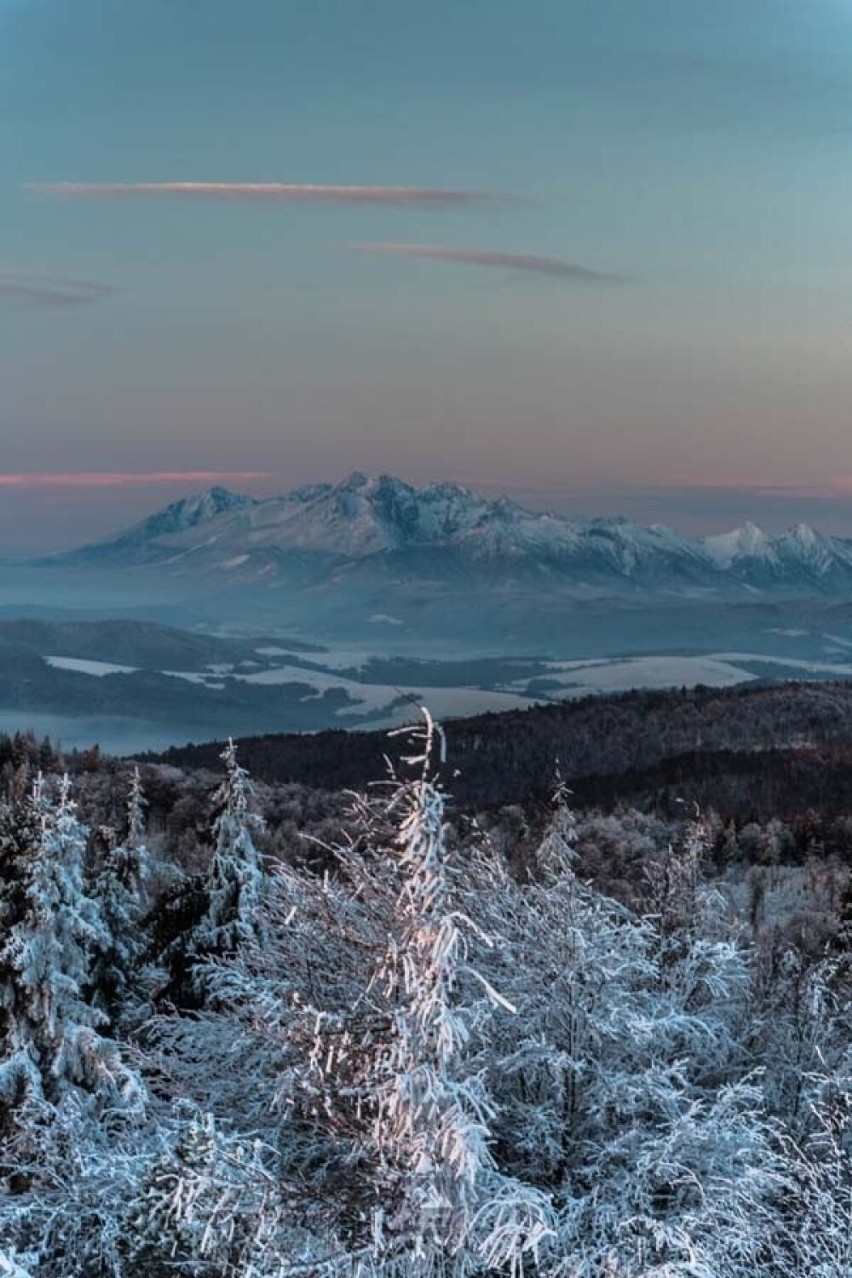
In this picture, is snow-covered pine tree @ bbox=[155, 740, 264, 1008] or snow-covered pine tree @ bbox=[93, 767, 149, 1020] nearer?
snow-covered pine tree @ bbox=[155, 740, 264, 1008]

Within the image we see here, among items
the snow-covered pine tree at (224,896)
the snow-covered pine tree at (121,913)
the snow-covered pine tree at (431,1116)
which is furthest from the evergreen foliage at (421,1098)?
the snow-covered pine tree at (121,913)

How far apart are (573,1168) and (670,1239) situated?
6.83 ft

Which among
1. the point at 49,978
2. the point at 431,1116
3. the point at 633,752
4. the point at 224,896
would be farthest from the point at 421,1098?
the point at 633,752

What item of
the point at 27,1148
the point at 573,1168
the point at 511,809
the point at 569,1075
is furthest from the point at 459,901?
the point at 511,809

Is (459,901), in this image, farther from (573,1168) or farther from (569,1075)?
(573,1168)

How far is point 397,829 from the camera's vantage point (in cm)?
1235

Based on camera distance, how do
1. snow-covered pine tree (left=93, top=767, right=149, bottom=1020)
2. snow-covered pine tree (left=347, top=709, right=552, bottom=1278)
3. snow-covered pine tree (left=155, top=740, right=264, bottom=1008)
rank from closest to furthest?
1. snow-covered pine tree (left=347, top=709, right=552, bottom=1278)
2. snow-covered pine tree (left=155, top=740, right=264, bottom=1008)
3. snow-covered pine tree (left=93, top=767, right=149, bottom=1020)

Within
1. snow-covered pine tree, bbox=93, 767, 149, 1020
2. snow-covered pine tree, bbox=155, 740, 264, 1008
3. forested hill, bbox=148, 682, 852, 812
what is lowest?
forested hill, bbox=148, 682, 852, 812

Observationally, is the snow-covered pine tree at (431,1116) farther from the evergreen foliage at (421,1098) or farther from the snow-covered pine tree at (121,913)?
the snow-covered pine tree at (121,913)

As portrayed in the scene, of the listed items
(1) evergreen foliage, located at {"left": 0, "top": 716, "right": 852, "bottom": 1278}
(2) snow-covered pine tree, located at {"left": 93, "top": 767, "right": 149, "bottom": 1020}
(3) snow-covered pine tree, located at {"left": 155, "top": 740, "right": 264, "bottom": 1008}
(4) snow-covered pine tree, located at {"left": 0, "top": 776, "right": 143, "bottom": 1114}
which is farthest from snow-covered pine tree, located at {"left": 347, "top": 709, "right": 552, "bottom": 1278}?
(2) snow-covered pine tree, located at {"left": 93, "top": 767, "right": 149, "bottom": 1020}

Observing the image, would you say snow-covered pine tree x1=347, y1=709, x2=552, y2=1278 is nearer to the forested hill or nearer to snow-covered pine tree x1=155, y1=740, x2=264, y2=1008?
snow-covered pine tree x1=155, y1=740, x2=264, y2=1008

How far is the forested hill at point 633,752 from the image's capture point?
118875 mm

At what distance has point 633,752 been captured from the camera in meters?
160

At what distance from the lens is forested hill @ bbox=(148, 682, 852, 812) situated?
11888cm
